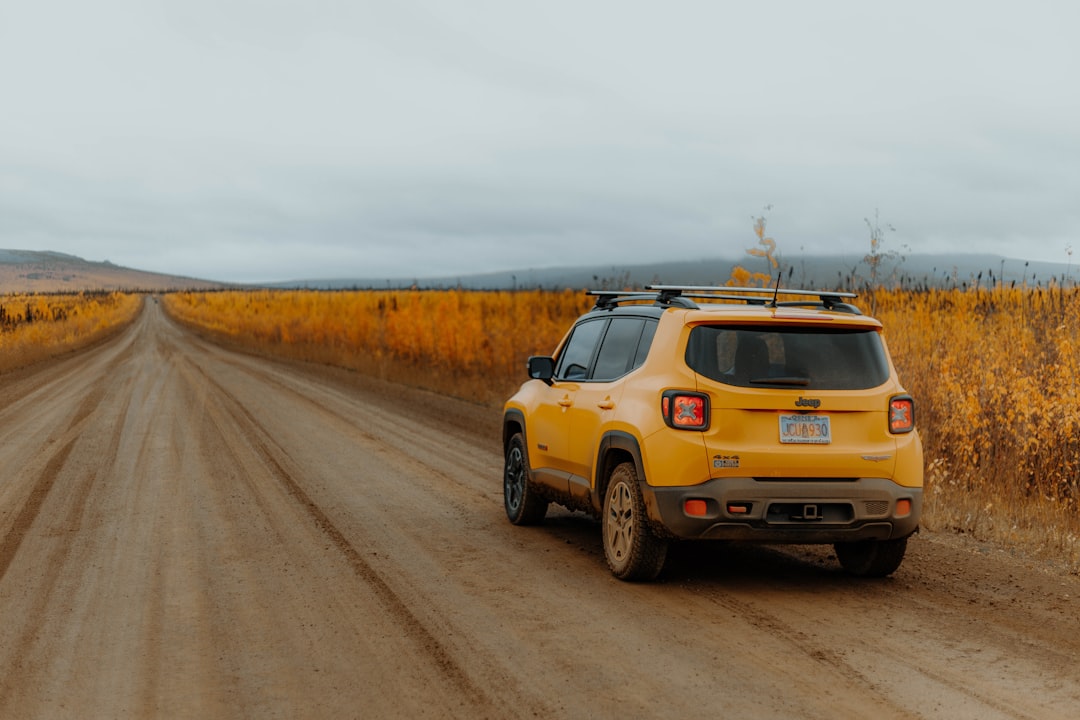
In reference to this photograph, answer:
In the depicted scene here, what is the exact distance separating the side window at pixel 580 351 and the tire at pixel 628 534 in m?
1.24

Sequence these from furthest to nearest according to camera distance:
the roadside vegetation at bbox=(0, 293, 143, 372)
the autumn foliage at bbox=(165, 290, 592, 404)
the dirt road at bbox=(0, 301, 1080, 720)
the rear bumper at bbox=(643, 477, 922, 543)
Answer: the roadside vegetation at bbox=(0, 293, 143, 372) < the autumn foliage at bbox=(165, 290, 592, 404) < the rear bumper at bbox=(643, 477, 922, 543) < the dirt road at bbox=(0, 301, 1080, 720)

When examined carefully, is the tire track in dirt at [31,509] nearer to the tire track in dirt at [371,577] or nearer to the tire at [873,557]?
the tire track in dirt at [371,577]

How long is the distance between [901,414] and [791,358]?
81 centimetres

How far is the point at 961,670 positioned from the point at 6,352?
1231 inches

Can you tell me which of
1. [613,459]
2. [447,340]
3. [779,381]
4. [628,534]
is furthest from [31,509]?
[447,340]

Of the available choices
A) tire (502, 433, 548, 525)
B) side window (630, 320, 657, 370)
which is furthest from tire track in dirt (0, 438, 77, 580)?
side window (630, 320, 657, 370)

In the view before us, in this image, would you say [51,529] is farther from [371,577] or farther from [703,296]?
[703,296]

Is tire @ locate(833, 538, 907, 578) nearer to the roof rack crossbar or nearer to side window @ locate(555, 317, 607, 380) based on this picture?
the roof rack crossbar

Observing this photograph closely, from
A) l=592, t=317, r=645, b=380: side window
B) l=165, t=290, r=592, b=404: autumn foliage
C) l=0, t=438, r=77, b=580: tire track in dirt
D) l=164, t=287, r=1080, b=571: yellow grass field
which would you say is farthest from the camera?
l=165, t=290, r=592, b=404: autumn foliage

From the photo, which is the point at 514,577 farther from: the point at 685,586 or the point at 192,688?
the point at 192,688

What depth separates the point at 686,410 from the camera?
685 cm

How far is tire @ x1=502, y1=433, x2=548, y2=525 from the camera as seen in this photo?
30.4ft

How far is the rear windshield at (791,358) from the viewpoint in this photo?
273 inches

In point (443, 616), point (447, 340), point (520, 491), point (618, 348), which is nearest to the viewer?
point (443, 616)
